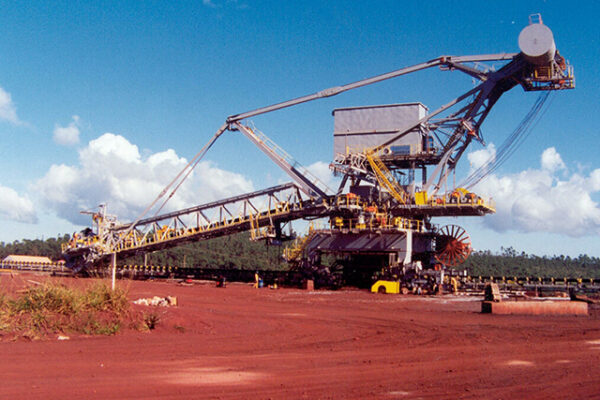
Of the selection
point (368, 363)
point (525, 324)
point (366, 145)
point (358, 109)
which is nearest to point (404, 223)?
point (366, 145)

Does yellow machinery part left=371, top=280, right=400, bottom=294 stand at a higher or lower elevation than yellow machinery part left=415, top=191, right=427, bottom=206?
lower

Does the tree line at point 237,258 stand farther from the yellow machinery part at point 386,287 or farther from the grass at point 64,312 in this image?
the grass at point 64,312

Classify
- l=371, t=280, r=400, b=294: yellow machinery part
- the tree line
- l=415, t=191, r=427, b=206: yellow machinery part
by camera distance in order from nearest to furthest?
1. l=371, t=280, r=400, b=294: yellow machinery part
2. l=415, t=191, r=427, b=206: yellow machinery part
3. the tree line

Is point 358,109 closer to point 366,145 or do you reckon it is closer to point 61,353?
point 366,145

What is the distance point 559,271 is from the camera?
110 metres

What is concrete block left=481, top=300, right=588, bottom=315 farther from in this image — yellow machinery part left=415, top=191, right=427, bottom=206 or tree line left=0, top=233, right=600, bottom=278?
tree line left=0, top=233, right=600, bottom=278

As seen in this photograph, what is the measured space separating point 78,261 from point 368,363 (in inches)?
1618

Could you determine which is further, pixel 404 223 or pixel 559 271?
pixel 559 271

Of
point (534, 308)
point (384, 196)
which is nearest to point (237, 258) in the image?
point (384, 196)

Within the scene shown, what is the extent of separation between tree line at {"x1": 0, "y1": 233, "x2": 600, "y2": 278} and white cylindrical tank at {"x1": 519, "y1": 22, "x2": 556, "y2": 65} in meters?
51.2

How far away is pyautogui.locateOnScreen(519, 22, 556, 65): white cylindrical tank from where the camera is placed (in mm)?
31719

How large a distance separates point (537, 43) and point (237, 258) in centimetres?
6923

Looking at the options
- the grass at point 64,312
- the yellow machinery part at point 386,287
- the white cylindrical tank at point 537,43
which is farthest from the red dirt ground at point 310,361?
the white cylindrical tank at point 537,43

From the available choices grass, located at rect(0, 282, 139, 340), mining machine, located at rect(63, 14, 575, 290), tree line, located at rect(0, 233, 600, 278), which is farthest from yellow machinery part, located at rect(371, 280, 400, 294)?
tree line, located at rect(0, 233, 600, 278)
